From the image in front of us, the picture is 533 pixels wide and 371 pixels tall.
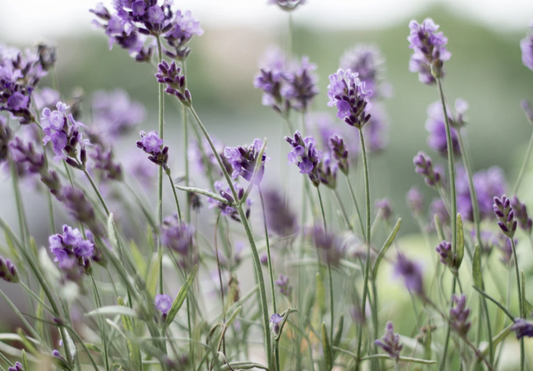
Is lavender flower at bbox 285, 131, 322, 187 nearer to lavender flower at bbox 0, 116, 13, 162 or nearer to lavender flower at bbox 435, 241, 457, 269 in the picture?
lavender flower at bbox 435, 241, 457, 269

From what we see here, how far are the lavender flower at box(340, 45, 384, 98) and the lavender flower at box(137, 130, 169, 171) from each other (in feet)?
1.58

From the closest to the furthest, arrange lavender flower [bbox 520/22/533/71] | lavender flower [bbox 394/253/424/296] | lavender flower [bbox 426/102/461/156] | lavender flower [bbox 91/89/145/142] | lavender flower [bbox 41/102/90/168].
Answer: lavender flower [bbox 394/253/424/296], lavender flower [bbox 41/102/90/168], lavender flower [bbox 520/22/533/71], lavender flower [bbox 426/102/461/156], lavender flower [bbox 91/89/145/142]

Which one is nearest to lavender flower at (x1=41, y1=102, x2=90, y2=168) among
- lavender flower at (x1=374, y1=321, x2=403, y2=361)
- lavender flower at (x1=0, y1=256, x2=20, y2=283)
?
lavender flower at (x1=0, y1=256, x2=20, y2=283)

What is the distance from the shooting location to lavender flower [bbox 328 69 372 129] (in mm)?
508

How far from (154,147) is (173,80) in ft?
0.22

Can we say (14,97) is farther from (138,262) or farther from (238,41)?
(238,41)

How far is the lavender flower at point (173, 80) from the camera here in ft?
1.63

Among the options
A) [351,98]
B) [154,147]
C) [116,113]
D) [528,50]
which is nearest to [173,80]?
[154,147]

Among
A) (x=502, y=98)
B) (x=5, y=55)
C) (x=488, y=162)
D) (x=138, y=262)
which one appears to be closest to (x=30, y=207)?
(x=138, y=262)

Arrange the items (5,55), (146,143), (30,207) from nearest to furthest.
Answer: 1. (146,143)
2. (5,55)
3. (30,207)

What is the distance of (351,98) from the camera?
1.67 feet

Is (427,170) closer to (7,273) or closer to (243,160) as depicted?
(243,160)

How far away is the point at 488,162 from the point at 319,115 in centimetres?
310

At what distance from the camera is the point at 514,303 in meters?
1.14
